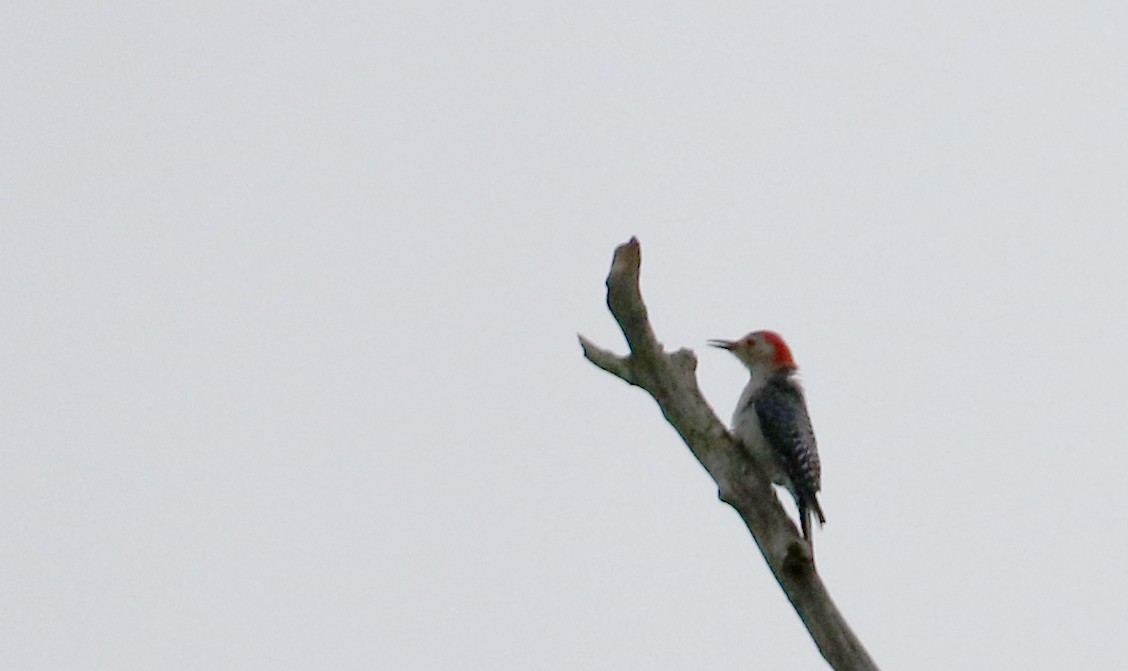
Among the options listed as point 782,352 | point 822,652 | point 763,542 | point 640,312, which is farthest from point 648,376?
point 782,352

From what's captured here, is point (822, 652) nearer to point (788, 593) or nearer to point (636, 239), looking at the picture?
point (788, 593)

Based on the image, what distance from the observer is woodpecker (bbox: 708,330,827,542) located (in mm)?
9758

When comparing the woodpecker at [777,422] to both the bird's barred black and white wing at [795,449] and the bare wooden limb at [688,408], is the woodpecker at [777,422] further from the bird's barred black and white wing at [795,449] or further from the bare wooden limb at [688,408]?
the bare wooden limb at [688,408]

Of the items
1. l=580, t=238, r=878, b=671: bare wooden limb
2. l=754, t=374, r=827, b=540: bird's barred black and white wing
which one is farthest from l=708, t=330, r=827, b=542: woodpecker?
l=580, t=238, r=878, b=671: bare wooden limb

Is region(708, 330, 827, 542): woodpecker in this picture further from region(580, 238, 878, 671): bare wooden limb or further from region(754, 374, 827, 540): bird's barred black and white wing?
region(580, 238, 878, 671): bare wooden limb

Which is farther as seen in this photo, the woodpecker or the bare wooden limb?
the woodpecker

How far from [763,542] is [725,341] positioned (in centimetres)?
408

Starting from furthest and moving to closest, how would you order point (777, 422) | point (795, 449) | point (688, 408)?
point (777, 422)
point (795, 449)
point (688, 408)

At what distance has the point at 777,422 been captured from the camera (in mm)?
10156

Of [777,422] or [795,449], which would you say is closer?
[795,449]

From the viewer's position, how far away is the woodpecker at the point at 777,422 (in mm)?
9758

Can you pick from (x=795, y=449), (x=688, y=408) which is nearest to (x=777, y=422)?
(x=795, y=449)

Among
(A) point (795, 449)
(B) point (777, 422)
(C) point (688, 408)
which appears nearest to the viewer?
(C) point (688, 408)

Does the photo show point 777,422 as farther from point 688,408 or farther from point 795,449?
point 688,408
